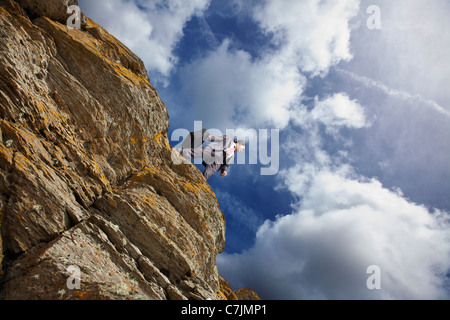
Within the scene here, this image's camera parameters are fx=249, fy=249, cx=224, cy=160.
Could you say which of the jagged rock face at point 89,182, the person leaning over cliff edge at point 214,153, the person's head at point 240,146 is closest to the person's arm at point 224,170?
the person leaning over cliff edge at point 214,153

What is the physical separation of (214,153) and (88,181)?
33.8 ft

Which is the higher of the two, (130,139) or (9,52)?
(9,52)

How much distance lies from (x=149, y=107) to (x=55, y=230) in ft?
29.6

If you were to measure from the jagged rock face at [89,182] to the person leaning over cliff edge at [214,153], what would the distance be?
8.09ft

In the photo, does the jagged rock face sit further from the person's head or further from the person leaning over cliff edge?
the person's head

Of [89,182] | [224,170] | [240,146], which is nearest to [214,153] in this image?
[224,170]

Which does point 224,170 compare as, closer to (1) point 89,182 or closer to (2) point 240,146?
(2) point 240,146

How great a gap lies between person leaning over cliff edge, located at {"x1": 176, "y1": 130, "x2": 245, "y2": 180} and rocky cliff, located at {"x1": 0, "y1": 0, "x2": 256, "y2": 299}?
224cm

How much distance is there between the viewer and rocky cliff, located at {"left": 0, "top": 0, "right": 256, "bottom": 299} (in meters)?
7.82

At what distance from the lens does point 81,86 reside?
12.6m
